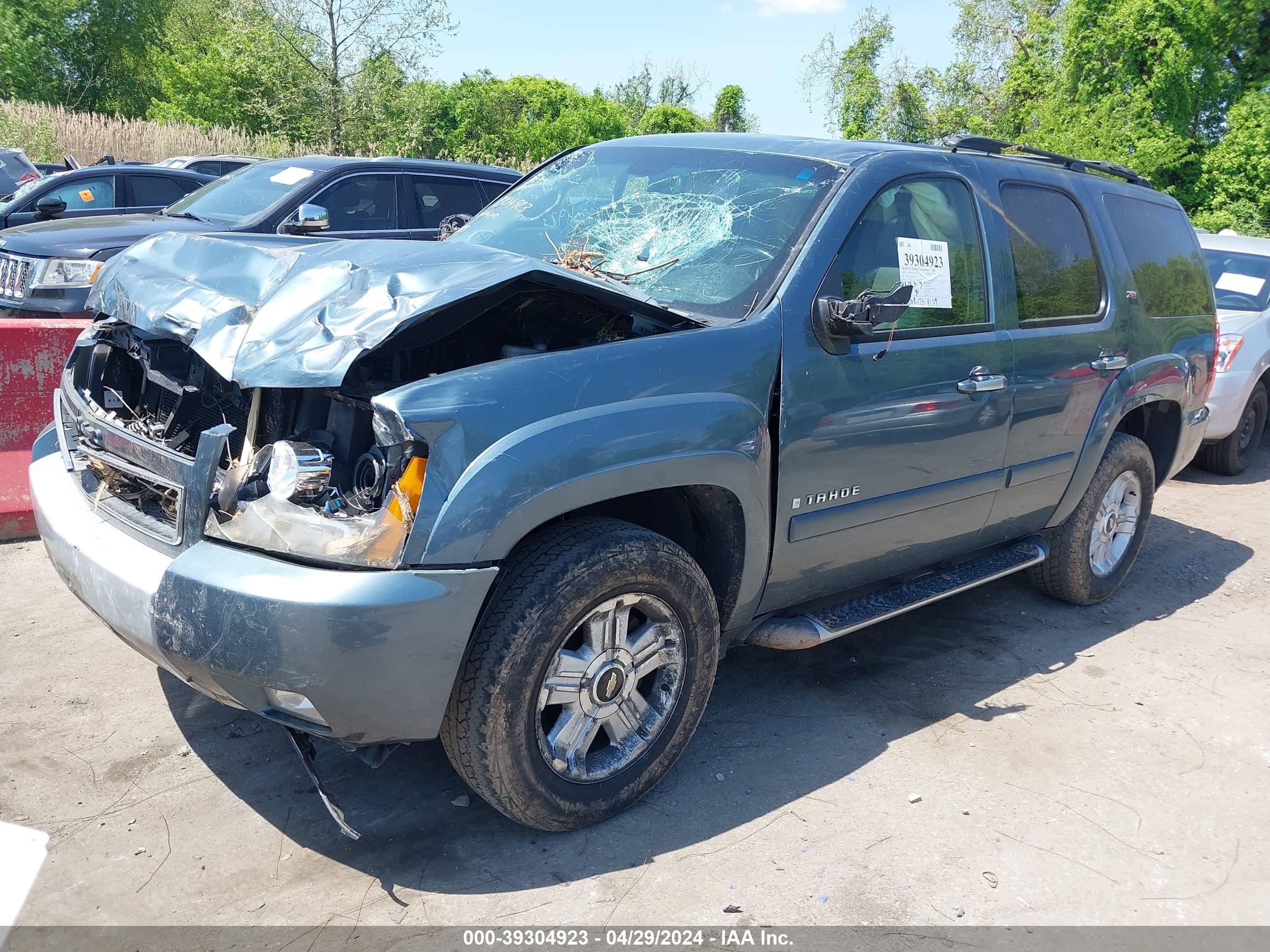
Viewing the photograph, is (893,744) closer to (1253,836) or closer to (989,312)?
(1253,836)

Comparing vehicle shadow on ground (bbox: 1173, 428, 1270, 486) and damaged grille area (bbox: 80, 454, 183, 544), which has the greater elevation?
damaged grille area (bbox: 80, 454, 183, 544)

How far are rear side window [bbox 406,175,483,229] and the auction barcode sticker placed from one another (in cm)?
537

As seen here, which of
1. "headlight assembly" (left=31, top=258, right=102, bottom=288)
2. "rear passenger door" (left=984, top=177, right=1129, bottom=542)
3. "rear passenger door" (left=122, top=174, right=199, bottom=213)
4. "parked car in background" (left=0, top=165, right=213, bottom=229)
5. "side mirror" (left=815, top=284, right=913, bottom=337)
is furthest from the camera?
"rear passenger door" (left=122, top=174, right=199, bottom=213)

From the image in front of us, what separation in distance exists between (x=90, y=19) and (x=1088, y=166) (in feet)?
134

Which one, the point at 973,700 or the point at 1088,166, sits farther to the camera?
the point at 1088,166

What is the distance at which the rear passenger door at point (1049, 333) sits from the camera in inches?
166

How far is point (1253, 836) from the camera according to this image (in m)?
3.41

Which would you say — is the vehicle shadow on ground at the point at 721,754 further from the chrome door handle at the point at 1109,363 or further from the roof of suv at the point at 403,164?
the roof of suv at the point at 403,164

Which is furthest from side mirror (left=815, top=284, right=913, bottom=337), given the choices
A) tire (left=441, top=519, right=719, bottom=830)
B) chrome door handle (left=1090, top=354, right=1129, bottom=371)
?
chrome door handle (left=1090, top=354, right=1129, bottom=371)

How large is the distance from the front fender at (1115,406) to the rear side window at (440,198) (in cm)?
550

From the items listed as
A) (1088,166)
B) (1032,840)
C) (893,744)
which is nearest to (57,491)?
(893,744)

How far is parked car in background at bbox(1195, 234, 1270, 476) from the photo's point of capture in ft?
26.3

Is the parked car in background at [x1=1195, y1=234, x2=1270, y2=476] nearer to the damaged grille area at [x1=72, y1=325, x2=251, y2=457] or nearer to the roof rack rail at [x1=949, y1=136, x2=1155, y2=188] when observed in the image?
the roof rack rail at [x1=949, y1=136, x2=1155, y2=188]

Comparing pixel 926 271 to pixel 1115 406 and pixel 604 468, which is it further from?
pixel 604 468
